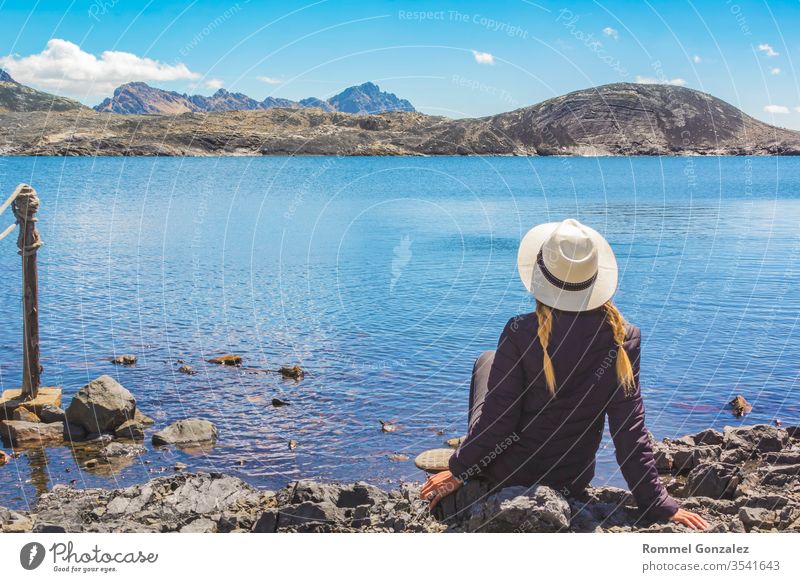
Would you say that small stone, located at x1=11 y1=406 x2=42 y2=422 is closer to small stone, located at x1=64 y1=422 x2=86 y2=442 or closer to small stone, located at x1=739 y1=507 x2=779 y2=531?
small stone, located at x1=64 y1=422 x2=86 y2=442

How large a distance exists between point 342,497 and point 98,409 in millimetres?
8832

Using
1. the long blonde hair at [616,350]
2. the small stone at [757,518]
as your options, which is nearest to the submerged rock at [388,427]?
the small stone at [757,518]

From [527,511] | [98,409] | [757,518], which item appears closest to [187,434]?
[98,409]

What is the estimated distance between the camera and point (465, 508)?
740cm

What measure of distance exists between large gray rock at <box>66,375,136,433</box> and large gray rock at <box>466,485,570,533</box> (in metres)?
12.3

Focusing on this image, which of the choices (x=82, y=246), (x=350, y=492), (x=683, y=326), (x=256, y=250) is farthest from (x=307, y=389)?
(x=82, y=246)

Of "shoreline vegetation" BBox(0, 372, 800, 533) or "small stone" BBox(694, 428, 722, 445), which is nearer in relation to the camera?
"shoreline vegetation" BBox(0, 372, 800, 533)

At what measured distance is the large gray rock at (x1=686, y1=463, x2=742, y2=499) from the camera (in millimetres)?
10891

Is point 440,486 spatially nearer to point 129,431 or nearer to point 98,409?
point 129,431

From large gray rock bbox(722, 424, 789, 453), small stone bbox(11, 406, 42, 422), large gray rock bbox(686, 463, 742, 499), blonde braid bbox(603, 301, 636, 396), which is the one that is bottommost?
small stone bbox(11, 406, 42, 422)

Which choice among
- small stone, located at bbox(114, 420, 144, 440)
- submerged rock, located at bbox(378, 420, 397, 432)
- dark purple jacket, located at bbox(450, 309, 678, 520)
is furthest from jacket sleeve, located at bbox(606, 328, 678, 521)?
small stone, located at bbox(114, 420, 144, 440)

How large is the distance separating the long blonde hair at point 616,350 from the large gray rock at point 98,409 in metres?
12.7

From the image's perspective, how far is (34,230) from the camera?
18812mm

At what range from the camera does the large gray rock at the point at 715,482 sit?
35.7 ft
